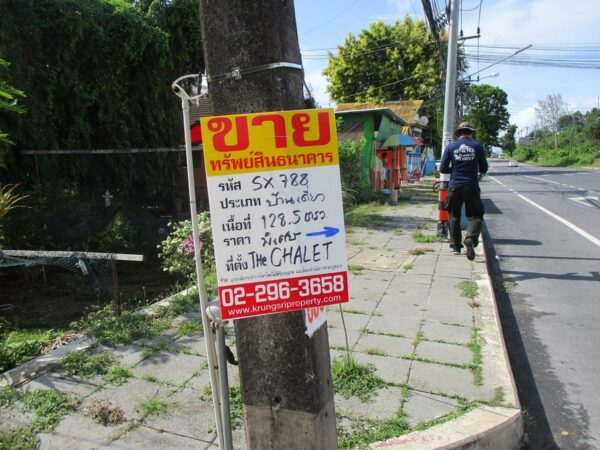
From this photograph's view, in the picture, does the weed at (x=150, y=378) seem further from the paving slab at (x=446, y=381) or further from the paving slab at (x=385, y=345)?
the paving slab at (x=446, y=381)

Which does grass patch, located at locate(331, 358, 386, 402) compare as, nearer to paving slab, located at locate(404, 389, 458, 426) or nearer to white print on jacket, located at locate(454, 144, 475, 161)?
paving slab, located at locate(404, 389, 458, 426)

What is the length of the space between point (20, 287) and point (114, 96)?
3708 millimetres

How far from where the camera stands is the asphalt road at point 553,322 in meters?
3.08

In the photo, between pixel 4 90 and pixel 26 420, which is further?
pixel 4 90

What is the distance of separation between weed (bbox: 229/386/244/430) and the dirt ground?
3041 millimetres

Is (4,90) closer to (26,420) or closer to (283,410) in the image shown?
(26,420)

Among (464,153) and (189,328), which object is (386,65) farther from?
(189,328)

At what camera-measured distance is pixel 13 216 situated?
277 inches

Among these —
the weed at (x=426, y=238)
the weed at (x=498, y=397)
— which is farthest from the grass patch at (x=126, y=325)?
the weed at (x=426, y=238)

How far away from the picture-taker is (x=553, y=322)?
4812 mm

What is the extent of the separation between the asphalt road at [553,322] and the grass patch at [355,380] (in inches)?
40.4

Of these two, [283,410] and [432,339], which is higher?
[283,410]

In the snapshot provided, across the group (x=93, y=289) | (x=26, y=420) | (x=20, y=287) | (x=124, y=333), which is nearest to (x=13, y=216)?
(x=20, y=287)

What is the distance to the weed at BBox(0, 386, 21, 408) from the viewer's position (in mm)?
2947
